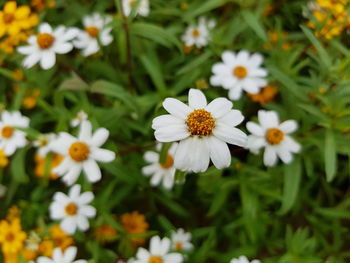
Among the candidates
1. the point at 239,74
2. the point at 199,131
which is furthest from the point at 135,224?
the point at 199,131

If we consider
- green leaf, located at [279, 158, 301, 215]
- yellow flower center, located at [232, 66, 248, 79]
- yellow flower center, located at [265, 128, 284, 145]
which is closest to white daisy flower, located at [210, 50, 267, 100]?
yellow flower center, located at [232, 66, 248, 79]

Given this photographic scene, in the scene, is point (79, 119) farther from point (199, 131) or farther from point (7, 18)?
point (199, 131)

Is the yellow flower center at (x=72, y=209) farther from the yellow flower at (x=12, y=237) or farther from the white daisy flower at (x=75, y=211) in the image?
the yellow flower at (x=12, y=237)

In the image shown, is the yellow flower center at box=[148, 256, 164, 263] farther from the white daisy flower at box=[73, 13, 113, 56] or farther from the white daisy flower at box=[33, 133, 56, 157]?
the white daisy flower at box=[73, 13, 113, 56]

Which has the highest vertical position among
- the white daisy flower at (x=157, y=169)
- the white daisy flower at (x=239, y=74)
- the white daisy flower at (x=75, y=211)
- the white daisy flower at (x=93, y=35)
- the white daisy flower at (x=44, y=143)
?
the white daisy flower at (x=93, y=35)

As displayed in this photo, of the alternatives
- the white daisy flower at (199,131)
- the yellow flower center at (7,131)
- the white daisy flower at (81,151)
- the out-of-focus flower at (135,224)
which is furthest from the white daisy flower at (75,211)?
the white daisy flower at (199,131)
